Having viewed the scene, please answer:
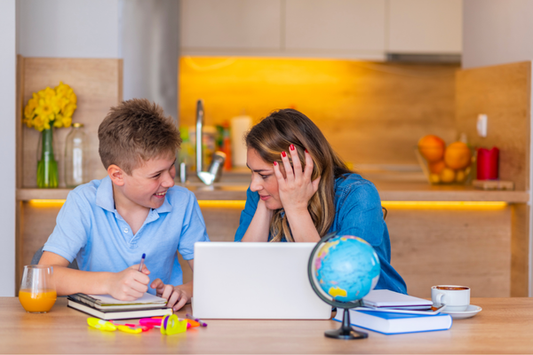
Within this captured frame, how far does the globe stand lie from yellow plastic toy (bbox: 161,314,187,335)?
0.25m

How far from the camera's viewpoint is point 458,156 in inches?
103

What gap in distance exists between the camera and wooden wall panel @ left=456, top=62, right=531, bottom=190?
2.33 m

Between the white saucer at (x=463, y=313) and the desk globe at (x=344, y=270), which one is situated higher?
the desk globe at (x=344, y=270)

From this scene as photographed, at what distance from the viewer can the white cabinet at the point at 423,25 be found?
11.6 ft

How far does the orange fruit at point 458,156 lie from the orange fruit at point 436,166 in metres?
0.04

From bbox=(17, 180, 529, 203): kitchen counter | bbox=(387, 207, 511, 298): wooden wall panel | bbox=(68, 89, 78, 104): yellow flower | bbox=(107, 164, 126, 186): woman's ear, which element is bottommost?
bbox=(387, 207, 511, 298): wooden wall panel

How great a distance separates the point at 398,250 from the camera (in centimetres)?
239

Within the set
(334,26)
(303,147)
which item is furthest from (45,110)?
(334,26)

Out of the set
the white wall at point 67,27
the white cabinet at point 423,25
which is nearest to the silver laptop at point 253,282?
the white wall at point 67,27

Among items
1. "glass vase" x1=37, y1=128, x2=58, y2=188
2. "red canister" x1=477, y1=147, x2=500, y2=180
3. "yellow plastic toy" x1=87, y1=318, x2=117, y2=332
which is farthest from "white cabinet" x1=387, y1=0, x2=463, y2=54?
"yellow plastic toy" x1=87, y1=318, x2=117, y2=332

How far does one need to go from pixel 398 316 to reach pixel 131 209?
0.76 meters

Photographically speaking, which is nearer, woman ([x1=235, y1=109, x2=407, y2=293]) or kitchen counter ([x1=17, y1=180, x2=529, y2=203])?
woman ([x1=235, y1=109, x2=407, y2=293])

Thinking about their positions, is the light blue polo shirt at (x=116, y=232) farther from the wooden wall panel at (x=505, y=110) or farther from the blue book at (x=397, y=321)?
the wooden wall panel at (x=505, y=110)

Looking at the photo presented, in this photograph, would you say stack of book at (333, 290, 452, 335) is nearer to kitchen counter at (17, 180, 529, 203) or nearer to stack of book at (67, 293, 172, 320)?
stack of book at (67, 293, 172, 320)
